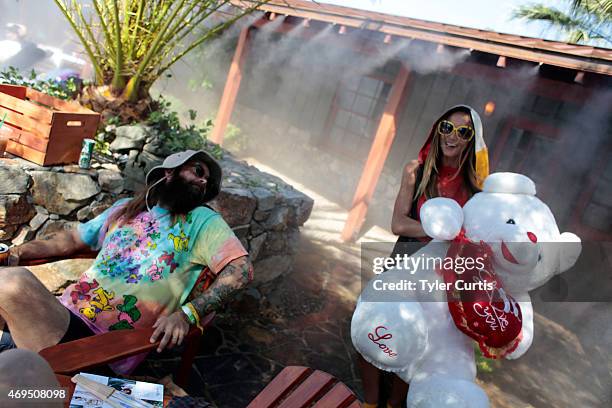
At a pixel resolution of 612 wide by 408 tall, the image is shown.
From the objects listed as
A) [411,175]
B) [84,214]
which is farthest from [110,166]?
[411,175]

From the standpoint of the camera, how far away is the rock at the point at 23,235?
128 inches

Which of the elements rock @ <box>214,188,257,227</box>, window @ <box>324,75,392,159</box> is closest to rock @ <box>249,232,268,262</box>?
rock @ <box>214,188,257,227</box>

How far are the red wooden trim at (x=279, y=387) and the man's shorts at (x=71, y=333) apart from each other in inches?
35.7

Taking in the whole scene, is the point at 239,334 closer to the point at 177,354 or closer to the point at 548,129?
the point at 177,354

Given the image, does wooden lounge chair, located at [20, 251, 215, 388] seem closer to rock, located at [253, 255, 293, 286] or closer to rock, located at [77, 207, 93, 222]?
rock, located at [77, 207, 93, 222]

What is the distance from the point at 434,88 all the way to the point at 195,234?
7.15 meters

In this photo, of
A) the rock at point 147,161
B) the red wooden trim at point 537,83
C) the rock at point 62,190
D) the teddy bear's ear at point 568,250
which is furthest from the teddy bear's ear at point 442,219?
the red wooden trim at point 537,83

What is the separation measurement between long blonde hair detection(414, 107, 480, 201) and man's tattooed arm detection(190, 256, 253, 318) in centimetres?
106

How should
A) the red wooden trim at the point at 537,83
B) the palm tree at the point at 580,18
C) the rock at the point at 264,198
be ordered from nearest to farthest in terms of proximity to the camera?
the rock at the point at 264,198 < the red wooden trim at the point at 537,83 < the palm tree at the point at 580,18

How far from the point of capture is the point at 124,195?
3652 mm

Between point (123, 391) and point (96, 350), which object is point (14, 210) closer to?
point (96, 350)

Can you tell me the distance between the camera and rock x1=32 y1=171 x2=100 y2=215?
3252 millimetres

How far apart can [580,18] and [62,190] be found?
17.3 meters

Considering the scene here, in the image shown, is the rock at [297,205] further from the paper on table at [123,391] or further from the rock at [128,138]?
the paper on table at [123,391]
